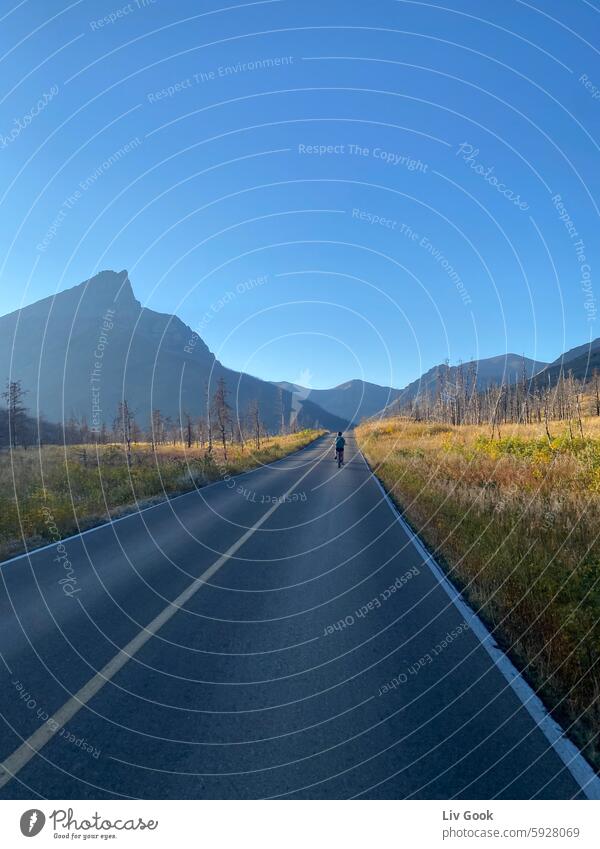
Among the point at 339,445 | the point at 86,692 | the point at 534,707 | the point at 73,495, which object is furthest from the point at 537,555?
the point at 339,445

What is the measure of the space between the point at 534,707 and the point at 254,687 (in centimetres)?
205

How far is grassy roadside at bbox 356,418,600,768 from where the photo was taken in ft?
12.4

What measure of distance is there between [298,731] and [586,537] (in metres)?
5.49

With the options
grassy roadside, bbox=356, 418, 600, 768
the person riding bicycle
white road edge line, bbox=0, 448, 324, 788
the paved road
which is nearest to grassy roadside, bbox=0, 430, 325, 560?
the paved road

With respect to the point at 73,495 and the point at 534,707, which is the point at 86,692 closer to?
the point at 534,707

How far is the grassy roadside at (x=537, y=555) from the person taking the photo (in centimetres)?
378

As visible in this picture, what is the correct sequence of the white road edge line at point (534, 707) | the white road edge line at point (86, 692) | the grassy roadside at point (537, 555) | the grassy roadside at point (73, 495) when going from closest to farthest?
the white road edge line at point (534, 707) → the white road edge line at point (86, 692) → the grassy roadside at point (537, 555) → the grassy roadside at point (73, 495)

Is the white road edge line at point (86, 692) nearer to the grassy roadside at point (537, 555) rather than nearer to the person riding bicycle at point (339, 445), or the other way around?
the grassy roadside at point (537, 555)

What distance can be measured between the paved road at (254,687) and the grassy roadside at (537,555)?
384mm

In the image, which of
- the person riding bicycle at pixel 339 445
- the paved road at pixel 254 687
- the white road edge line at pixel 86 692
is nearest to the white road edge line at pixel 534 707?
the paved road at pixel 254 687

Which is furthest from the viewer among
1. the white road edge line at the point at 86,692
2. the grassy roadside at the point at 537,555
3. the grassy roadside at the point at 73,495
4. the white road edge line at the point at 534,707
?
the grassy roadside at the point at 73,495

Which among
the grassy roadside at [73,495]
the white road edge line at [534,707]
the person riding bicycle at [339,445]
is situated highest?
the person riding bicycle at [339,445]

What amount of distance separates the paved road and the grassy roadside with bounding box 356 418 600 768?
38 cm

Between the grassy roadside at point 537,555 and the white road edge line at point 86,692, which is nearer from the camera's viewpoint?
the white road edge line at point 86,692
